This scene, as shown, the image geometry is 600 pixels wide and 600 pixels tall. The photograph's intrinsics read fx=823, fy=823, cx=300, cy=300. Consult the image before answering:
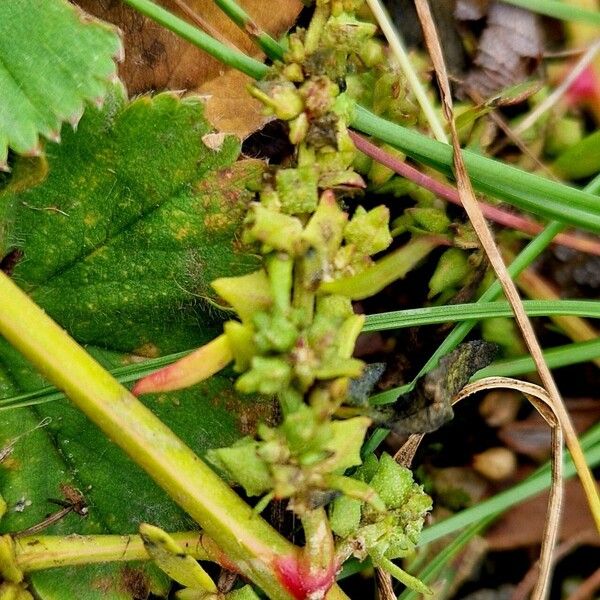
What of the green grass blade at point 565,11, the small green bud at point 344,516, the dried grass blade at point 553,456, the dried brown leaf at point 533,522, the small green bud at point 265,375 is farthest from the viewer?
the dried brown leaf at point 533,522

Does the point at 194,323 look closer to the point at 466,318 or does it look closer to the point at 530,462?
the point at 466,318

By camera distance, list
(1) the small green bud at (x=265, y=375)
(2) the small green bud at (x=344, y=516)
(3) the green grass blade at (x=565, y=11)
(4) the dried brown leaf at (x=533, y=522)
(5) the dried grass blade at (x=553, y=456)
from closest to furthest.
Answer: (1) the small green bud at (x=265, y=375), (2) the small green bud at (x=344, y=516), (5) the dried grass blade at (x=553, y=456), (3) the green grass blade at (x=565, y=11), (4) the dried brown leaf at (x=533, y=522)

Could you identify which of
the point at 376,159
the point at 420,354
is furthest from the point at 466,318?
the point at 376,159

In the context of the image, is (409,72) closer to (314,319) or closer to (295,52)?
(295,52)

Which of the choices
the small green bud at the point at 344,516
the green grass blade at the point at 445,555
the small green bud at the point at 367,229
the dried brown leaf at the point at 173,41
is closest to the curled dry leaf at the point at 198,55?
the dried brown leaf at the point at 173,41

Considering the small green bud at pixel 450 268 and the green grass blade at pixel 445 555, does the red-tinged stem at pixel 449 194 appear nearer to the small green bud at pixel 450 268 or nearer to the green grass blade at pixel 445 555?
the small green bud at pixel 450 268

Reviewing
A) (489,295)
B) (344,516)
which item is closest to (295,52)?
(489,295)

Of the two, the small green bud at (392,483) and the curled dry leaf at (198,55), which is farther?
the curled dry leaf at (198,55)

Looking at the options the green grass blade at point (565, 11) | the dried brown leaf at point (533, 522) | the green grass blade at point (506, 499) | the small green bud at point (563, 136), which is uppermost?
the green grass blade at point (565, 11)
